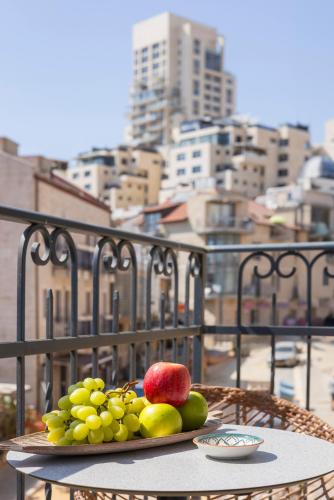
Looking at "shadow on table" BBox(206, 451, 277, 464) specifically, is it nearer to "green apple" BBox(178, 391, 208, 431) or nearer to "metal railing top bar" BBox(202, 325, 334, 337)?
"green apple" BBox(178, 391, 208, 431)

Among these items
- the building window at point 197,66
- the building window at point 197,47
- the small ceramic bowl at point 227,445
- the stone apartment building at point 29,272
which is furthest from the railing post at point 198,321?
the building window at point 197,47

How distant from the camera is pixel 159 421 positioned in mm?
1833

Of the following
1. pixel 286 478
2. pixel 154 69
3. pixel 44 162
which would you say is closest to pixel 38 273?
pixel 44 162

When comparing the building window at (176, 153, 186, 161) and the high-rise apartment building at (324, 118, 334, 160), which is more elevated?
the high-rise apartment building at (324, 118, 334, 160)

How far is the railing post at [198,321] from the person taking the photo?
12.7ft

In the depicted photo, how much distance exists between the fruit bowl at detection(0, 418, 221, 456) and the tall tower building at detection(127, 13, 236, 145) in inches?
4356

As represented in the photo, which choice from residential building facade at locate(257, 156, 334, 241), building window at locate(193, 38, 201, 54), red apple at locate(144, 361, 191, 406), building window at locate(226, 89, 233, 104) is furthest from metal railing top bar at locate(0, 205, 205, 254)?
building window at locate(226, 89, 233, 104)

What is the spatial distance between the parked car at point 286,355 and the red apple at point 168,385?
35.8 m

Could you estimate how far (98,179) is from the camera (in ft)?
298

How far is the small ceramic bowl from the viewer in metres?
1.69

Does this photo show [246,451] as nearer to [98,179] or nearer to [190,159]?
[190,159]

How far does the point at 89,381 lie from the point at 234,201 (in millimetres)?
46379

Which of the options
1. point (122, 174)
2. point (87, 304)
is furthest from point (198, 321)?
point (122, 174)

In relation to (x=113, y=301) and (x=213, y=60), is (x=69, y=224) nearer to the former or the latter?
(x=113, y=301)
